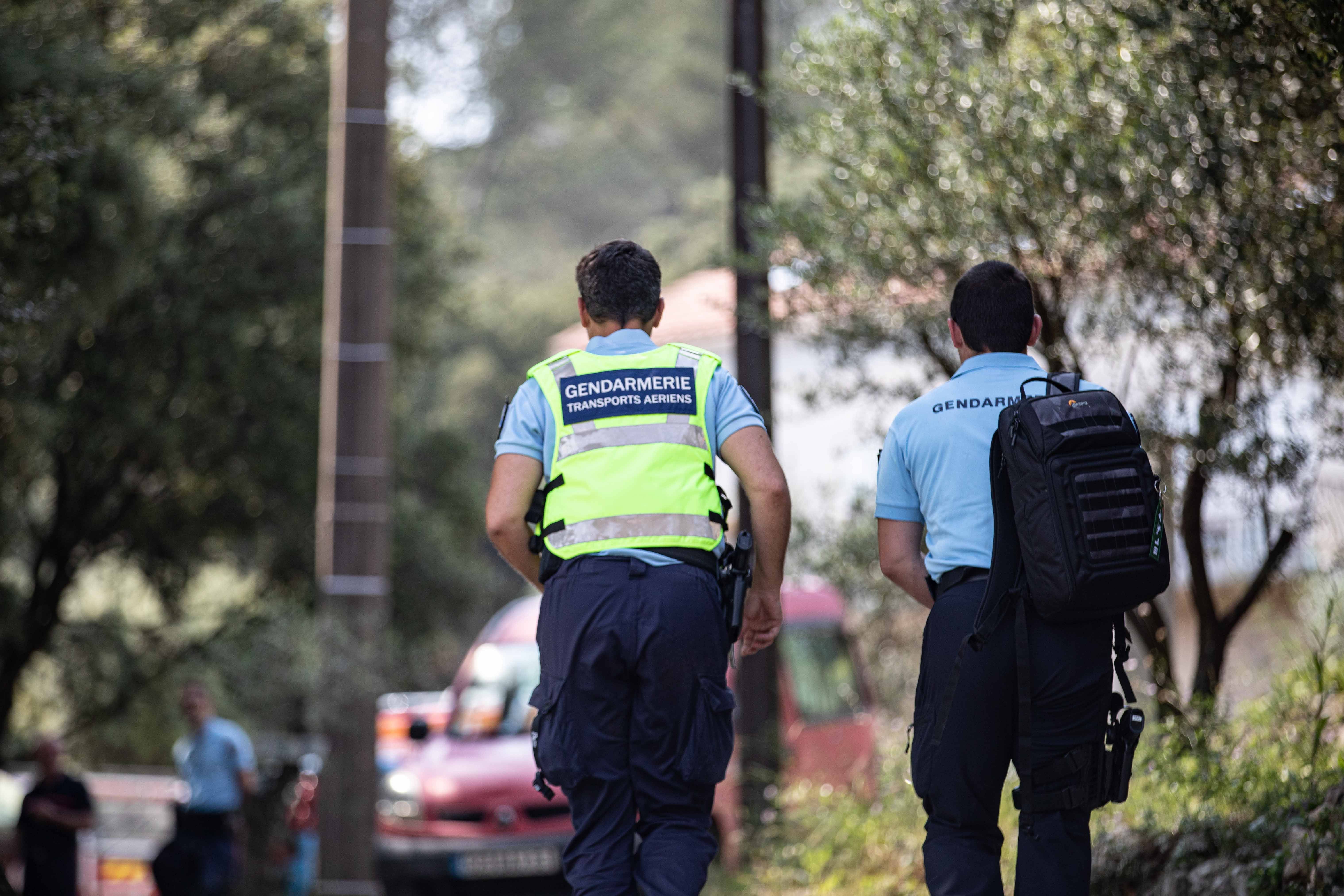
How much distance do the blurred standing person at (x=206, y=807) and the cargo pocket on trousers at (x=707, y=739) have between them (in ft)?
22.4

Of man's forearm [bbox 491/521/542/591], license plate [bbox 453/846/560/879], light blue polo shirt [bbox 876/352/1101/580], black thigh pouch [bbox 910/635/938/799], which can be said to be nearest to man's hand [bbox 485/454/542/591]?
man's forearm [bbox 491/521/542/591]

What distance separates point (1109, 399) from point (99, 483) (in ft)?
38.2

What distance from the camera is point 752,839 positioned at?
8.05 m

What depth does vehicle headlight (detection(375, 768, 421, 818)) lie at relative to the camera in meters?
11.4

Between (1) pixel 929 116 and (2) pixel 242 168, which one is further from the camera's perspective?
(2) pixel 242 168

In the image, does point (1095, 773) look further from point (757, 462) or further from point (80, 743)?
point (80, 743)

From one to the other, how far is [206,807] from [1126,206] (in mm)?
7096

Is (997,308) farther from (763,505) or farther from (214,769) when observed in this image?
(214,769)

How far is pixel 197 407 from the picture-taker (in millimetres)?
13531

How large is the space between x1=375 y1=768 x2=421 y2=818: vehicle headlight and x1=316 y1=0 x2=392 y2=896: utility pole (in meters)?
1.91

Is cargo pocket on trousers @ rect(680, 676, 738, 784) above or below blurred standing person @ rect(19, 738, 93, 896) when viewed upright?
above

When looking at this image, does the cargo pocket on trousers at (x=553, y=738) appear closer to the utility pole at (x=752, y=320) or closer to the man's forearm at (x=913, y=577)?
the man's forearm at (x=913, y=577)

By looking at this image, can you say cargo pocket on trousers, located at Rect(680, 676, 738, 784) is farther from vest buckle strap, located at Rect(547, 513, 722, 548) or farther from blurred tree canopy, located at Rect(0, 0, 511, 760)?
blurred tree canopy, located at Rect(0, 0, 511, 760)

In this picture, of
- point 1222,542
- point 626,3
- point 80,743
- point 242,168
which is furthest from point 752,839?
point 626,3
